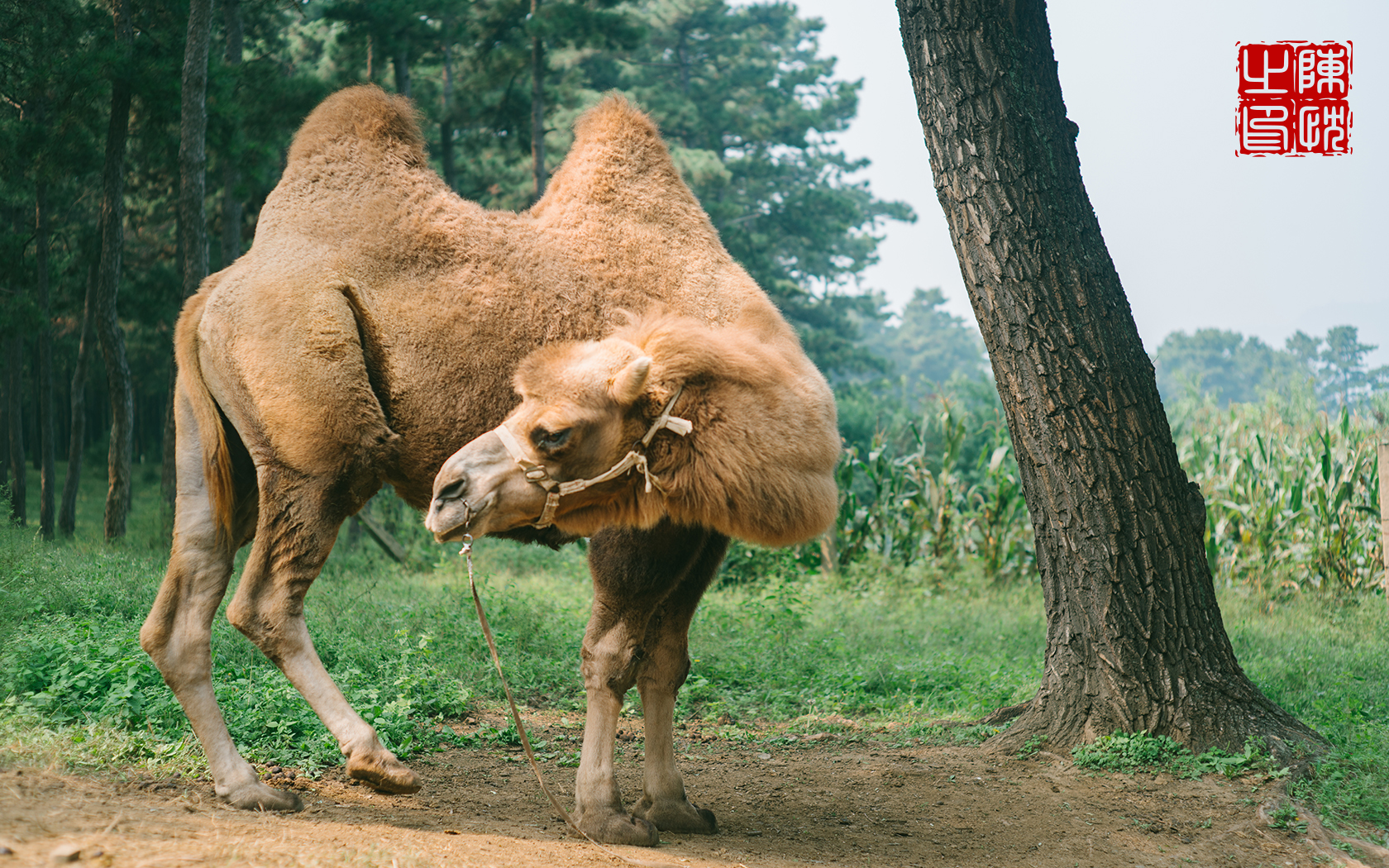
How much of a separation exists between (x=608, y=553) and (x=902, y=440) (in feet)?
41.1

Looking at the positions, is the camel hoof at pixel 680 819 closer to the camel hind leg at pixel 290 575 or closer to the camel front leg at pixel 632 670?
the camel front leg at pixel 632 670

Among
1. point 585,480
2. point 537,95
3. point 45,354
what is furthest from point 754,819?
point 45,354

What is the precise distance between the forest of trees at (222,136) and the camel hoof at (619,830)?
8.95m

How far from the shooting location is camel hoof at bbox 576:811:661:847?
349 cm

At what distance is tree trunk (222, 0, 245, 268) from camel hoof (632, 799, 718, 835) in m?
10.5

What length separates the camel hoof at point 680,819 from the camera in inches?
148

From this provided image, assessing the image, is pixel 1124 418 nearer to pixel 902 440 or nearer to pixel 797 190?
pixel 902 440

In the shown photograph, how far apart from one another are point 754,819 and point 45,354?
Result: 1503cm

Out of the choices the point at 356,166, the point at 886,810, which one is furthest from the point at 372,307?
the point at 886,810

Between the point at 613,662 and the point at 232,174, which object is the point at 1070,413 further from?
the point at 232,174

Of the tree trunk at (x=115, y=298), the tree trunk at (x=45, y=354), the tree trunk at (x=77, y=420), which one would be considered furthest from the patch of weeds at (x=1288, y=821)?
Answer: the tree trunk at (x=77, y=420)

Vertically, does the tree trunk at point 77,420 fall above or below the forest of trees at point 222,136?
below

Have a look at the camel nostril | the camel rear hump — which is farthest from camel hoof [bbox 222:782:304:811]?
the camel rear hump

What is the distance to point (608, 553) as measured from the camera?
372cm
